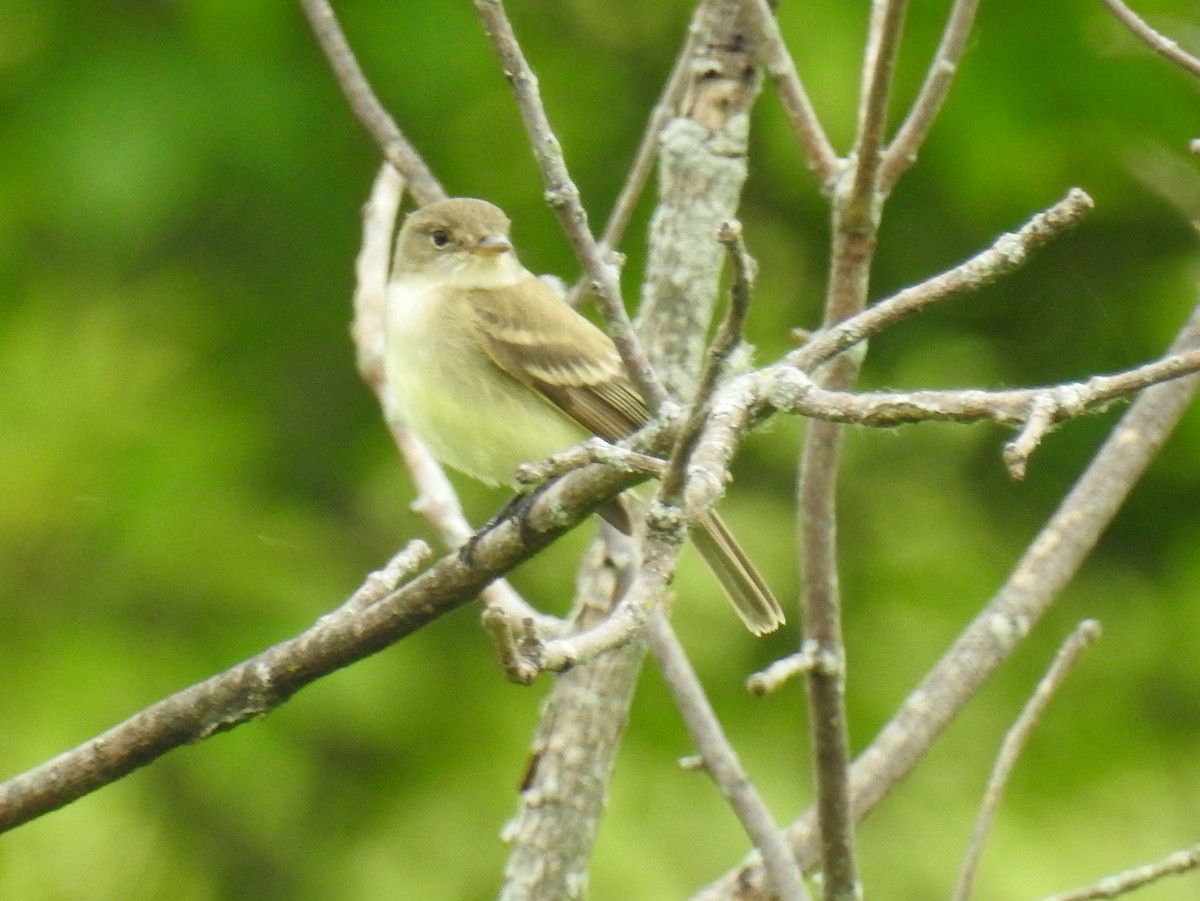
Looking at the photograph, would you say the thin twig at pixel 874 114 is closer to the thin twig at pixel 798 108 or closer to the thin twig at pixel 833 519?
the thin twig at pixel 833 519

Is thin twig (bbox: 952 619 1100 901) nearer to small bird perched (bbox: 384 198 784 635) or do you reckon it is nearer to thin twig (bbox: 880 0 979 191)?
thin twig (bbox: 880 0 979 191)

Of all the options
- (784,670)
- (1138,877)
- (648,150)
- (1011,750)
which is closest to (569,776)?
(784,670)

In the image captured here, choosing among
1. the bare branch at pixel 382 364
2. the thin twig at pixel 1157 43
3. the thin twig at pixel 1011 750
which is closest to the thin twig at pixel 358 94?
the bare branch at pixel 382 364

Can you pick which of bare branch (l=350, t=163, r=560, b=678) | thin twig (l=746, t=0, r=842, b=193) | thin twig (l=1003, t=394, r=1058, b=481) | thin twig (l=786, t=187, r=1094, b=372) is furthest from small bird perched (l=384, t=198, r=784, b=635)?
thin twig (l=1003, t=394, r=1058, b=481)

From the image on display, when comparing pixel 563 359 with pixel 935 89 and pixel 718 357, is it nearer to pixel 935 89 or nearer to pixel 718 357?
pixel 935 89

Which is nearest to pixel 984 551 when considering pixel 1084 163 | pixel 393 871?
pixel 1084 163
